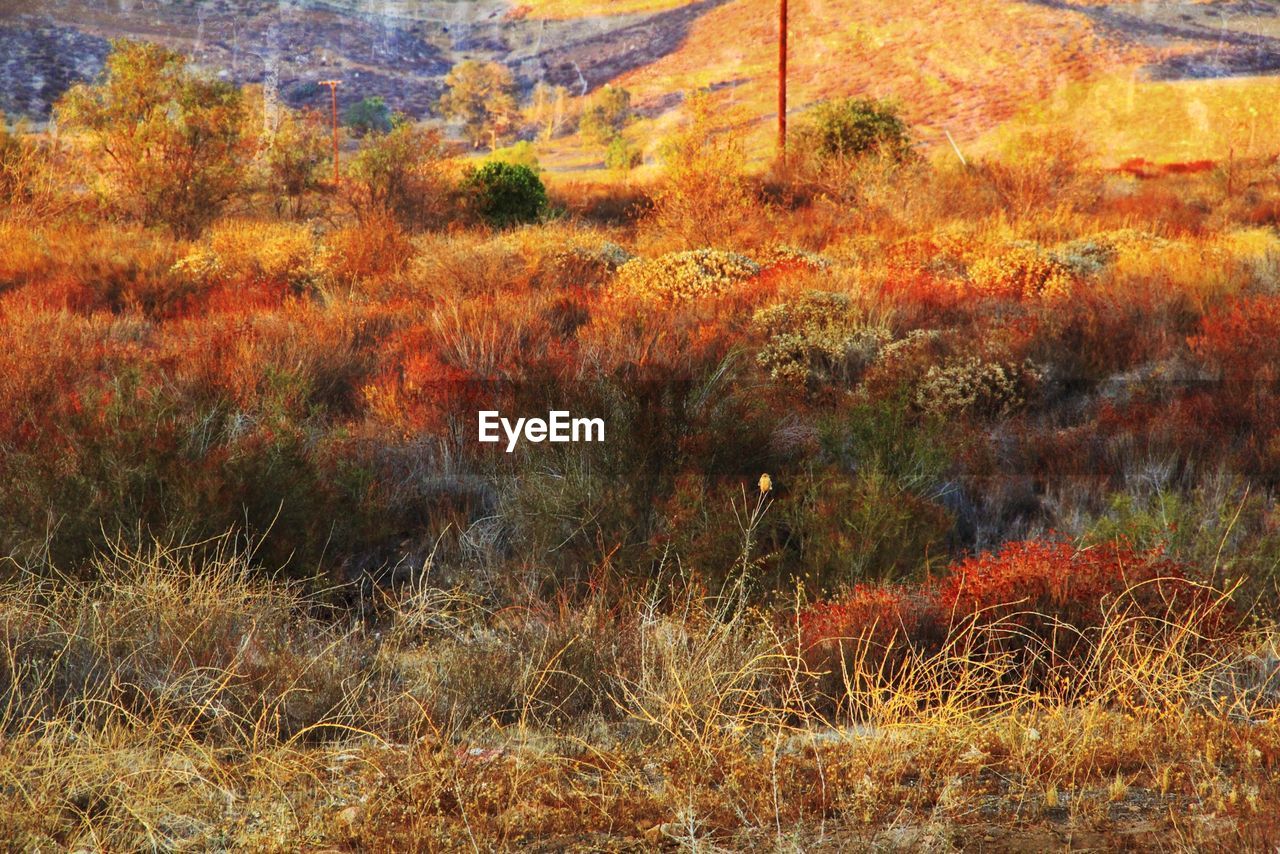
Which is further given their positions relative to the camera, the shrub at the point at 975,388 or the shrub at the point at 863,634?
the shrub at the point at 975,388

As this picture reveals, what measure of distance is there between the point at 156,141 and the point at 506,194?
5839mm

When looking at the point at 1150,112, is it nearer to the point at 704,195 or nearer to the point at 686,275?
the point at 704,195

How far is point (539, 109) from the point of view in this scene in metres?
63.7

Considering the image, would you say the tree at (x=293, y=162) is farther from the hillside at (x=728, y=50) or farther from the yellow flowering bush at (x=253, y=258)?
the hillside at (x=728, y=50)

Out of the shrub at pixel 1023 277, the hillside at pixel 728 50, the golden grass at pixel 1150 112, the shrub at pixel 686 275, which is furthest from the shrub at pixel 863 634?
the hillside at pixel 728 50

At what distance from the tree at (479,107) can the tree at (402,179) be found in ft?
126

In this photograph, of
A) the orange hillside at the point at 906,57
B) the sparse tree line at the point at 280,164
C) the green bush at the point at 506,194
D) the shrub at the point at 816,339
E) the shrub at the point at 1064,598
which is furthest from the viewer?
the orange hillside at the point at 906,57

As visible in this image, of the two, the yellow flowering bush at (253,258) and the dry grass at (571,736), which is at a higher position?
the yellow flowering bush at (253,258)

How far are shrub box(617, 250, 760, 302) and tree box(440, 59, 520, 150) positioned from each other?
4746 centimetres

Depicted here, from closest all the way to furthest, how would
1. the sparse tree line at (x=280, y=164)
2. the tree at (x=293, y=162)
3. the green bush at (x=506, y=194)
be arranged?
the sparse tree line at (x=280, y=164)
the green bush at (x=506, y=194)
the tree at (x=293, y=162)

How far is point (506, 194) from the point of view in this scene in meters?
22.1

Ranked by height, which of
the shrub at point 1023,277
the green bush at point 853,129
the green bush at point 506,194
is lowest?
the shrub at point 1023,277

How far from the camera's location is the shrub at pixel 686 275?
1173 cm

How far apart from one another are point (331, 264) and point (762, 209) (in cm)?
703
